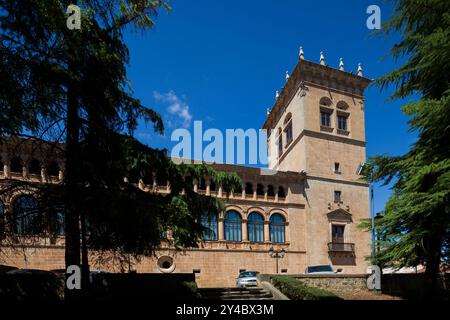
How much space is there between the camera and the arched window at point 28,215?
9.15 meters

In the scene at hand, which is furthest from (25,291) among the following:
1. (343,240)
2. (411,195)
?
(343,240)

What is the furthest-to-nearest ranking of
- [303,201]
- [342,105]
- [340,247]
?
[342,105] → [303,201] → [340,247]

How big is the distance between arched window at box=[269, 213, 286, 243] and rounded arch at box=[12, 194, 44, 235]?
85.7 feet

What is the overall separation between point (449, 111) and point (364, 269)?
25472 millimetres

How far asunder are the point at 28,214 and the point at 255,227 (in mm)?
25873

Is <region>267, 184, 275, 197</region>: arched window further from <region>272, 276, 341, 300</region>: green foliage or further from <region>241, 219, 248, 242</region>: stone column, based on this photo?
<region>272, 276, 341, 300</region>: green foliage

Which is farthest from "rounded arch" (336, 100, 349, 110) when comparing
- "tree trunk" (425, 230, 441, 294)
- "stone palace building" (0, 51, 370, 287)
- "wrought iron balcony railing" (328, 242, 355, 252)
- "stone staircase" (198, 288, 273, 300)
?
"stone staircase" (198, 288, 273, 300)

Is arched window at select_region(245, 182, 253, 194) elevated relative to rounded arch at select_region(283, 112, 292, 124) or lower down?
lower down

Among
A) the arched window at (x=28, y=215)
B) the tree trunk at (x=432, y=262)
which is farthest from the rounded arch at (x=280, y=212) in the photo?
the arched window at (x=28, y=215)

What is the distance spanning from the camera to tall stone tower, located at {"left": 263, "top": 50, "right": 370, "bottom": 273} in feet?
115

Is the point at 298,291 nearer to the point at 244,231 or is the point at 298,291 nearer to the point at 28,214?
the point at 28,214

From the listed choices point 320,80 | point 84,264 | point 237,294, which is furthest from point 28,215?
point 320,80

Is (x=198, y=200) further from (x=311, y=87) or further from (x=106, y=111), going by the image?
(x=311, y=87)

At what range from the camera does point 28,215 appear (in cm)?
934
